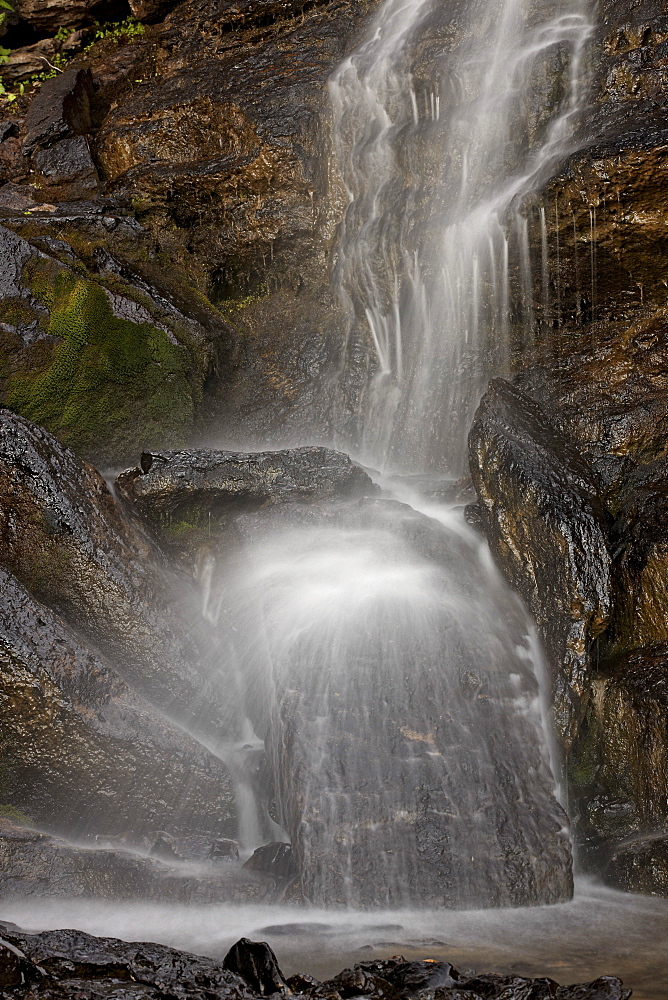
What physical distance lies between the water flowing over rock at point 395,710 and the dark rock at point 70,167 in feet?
24.9

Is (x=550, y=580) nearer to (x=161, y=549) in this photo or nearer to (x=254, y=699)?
(x=254, y=699)

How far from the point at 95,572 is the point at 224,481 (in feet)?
5.98

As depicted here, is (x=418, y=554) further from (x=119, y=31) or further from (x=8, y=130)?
(x=119, y=31)

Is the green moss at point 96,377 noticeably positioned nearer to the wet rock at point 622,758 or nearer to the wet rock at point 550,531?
the wet rock at point 550,531

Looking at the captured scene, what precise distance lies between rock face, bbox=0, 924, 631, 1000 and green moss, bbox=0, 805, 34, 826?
94.6 inches

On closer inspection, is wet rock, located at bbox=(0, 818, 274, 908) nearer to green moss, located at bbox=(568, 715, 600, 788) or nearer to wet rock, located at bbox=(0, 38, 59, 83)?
green moss, located at bbox=(568, 715, 600, 788)

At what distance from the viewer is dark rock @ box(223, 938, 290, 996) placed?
10.1ft

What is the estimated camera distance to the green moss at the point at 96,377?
8.57 meters

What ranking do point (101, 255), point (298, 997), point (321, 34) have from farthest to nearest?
point (321, 34) < point (101, 255) < point (298, 997)

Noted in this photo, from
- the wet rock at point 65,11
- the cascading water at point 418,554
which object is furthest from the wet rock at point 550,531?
the wet rock at point 65,11

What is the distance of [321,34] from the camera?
12.9 meters

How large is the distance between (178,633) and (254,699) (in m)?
0.85

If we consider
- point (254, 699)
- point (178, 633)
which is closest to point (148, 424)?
point (178, 633)

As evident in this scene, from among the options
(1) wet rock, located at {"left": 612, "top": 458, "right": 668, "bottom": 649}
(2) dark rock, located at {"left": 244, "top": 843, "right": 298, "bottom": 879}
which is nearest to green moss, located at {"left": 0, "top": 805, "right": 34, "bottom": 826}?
(2) dark rock, located at {"left": 244, "top": 843, "right": 298, "bottom": 879}
